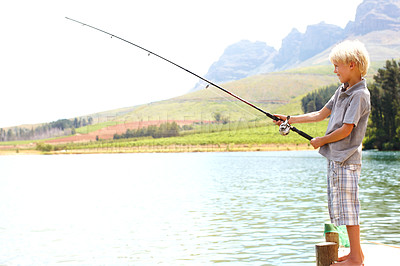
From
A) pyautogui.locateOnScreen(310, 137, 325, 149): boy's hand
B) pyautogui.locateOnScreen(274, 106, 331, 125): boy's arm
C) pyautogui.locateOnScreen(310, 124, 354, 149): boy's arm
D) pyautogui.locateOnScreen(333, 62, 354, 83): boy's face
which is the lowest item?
pyautogui.locateOnScreen(310, 137, 325, 149): boy's hand

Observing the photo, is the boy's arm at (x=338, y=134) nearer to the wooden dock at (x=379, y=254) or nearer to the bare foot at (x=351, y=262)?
the bare foot at (x=351, y=262)

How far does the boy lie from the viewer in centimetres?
470

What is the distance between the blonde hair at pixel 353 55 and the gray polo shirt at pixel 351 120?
171 mm

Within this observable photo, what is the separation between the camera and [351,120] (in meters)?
4.65

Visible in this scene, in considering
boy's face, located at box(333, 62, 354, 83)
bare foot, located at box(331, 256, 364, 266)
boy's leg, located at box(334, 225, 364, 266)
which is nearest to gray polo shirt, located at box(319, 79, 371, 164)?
boy's face, located at box(333, 62, 354, 83)

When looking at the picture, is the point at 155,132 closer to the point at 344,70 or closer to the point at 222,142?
the point at 222,142

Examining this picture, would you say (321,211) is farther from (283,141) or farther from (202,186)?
(283,141)

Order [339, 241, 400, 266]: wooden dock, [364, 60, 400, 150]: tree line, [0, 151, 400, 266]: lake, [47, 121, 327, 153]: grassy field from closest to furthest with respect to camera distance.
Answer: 1. [339, 241, 400, 266]: wooden dock
2. [0, 151, 400, 266]: lake
3. [364, 60, 400, 150]: tree line
4. [47, 121, 327, 153]: grassy field

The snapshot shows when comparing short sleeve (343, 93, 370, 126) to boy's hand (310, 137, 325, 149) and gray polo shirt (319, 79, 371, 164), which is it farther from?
boy's hand (310, 137, 325, 149)

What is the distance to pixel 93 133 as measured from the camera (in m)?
161

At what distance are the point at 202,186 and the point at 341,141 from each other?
74.8 ft

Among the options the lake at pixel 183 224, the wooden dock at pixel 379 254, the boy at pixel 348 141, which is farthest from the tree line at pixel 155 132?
the boy at pixel 348 141

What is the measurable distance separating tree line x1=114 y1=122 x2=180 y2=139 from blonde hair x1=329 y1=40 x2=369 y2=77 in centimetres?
12930

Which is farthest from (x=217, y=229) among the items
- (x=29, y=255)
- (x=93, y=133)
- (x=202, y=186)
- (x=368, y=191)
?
(x=93, y=133)
